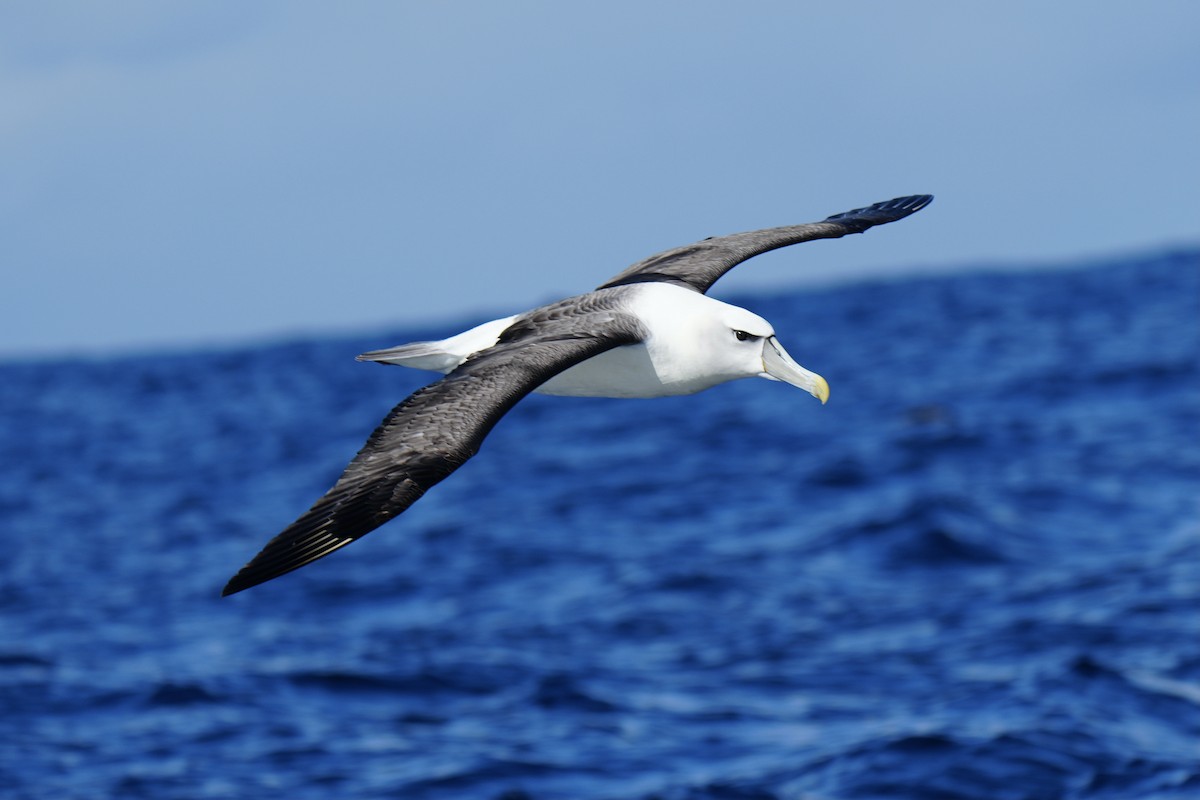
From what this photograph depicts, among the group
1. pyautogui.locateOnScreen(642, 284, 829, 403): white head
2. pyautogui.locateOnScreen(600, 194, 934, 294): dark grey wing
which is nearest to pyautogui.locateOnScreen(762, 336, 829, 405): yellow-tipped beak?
pyautogui.locateOnScreen(642, 284, 829, 403): white head

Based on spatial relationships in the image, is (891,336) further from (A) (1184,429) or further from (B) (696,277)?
(B) (696,277)

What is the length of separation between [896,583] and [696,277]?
1223 cm

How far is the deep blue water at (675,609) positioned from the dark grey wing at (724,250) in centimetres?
513

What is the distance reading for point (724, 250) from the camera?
10.1 meters

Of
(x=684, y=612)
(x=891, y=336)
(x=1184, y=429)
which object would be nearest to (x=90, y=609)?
(x=684, y=612)

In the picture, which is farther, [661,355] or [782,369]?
[782,369]

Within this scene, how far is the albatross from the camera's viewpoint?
6902 millimetres

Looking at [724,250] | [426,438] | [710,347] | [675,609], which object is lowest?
[675,609]

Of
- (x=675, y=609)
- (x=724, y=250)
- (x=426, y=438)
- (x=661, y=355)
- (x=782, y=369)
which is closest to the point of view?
(x=426, y=438)

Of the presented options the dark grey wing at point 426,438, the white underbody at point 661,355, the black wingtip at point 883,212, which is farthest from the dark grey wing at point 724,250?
the dark grey wing at point 426,438

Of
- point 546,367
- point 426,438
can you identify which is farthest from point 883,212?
point 426,438

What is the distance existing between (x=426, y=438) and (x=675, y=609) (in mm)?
13974

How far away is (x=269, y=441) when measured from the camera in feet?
142

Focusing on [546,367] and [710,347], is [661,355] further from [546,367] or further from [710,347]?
[546,367]
